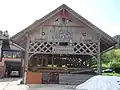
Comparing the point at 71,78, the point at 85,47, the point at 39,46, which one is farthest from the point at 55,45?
the point at 71,78

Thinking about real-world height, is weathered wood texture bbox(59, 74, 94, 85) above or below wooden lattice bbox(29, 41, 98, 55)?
below

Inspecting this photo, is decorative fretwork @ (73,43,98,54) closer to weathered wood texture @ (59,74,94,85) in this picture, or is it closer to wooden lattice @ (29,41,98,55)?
wooden lattice @ (29,41,98,55)

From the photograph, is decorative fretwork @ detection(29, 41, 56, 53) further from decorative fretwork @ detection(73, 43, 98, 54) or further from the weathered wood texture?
the weathered wood texture

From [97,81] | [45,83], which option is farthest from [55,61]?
[97,81]

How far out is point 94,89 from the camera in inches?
289

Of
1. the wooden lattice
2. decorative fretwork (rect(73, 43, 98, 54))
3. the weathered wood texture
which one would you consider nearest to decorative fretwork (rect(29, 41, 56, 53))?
the wooden lattice

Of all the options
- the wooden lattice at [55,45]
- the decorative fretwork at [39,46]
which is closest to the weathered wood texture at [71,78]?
the wooden lattice at [55,45]

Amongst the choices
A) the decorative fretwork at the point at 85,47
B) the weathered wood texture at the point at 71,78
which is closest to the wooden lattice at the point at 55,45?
the decorative fretwork at the point at 85,47

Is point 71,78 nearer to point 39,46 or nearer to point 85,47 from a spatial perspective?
point 85,47

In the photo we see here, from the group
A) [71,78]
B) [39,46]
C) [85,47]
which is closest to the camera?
[39,46]

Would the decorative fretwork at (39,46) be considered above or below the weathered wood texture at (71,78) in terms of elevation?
above

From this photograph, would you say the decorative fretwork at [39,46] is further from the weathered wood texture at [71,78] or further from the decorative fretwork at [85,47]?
the weathered wood texture at [71,78]

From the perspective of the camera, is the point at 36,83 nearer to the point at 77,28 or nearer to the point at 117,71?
the point at 77,28

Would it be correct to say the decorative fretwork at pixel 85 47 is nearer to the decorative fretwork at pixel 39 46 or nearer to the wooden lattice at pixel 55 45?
the wooden lattice at pixel 55 45
